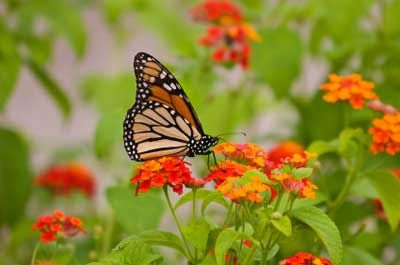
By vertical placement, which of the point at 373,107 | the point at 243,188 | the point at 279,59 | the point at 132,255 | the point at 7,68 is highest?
the point at 279,59

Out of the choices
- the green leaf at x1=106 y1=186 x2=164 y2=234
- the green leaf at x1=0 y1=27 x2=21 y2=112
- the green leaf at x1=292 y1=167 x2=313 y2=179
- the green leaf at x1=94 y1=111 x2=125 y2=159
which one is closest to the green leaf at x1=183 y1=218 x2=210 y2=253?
the green leaf at x1=292 y1=167 x2=313 y2=179

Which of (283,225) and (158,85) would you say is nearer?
(283,225)

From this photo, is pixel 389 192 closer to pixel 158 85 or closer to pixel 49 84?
pixel 158 85

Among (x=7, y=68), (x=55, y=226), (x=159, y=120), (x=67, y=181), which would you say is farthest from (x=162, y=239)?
(x=67, y=181)

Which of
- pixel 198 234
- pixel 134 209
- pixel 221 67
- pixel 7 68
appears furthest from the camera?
pixel 7 68

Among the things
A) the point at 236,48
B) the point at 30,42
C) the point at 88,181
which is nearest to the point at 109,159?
the point at 88,181

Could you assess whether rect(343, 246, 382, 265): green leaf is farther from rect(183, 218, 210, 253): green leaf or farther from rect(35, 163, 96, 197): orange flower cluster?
rect(35, 163, 96, 197): orange flower cluster

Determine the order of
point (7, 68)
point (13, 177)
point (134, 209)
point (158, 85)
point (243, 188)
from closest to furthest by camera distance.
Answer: point (243, 188) → point (158, 85) → point (134, 209) → point (7, 68) → point (13, 177)

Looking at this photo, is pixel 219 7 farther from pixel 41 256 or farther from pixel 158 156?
pixel 41 256
